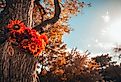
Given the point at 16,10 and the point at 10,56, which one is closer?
the point at 10,56

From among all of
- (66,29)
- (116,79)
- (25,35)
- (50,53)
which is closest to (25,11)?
(25,35)

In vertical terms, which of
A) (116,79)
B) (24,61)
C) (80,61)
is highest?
(24,61)

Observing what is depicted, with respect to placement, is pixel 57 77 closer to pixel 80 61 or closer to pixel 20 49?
pixel 80 61

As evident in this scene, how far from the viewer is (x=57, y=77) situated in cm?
3488

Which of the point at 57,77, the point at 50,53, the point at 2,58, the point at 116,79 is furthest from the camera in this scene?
the point at 116,79

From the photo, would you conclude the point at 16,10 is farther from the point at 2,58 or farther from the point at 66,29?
the point at 66,29

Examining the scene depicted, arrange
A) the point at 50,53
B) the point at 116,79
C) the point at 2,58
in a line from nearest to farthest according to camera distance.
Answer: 1. the point at 2,58
2. the point at 50,53
3. the point at 116,79

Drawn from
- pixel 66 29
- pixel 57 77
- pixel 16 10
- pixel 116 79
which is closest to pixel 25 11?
pixel 16 10

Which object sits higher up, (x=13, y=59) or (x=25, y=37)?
(x=25, y=37)

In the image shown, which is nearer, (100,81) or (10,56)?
(10,56)

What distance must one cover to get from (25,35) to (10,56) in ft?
2.25

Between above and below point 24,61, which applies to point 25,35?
above

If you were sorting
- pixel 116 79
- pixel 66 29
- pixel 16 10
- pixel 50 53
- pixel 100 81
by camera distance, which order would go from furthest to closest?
1. pixel 116 79
2. pixel 100 81
3. pixel 50 53
4. pixel 66 29
5. pixel 16 10

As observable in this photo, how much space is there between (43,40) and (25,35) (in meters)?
0.53
